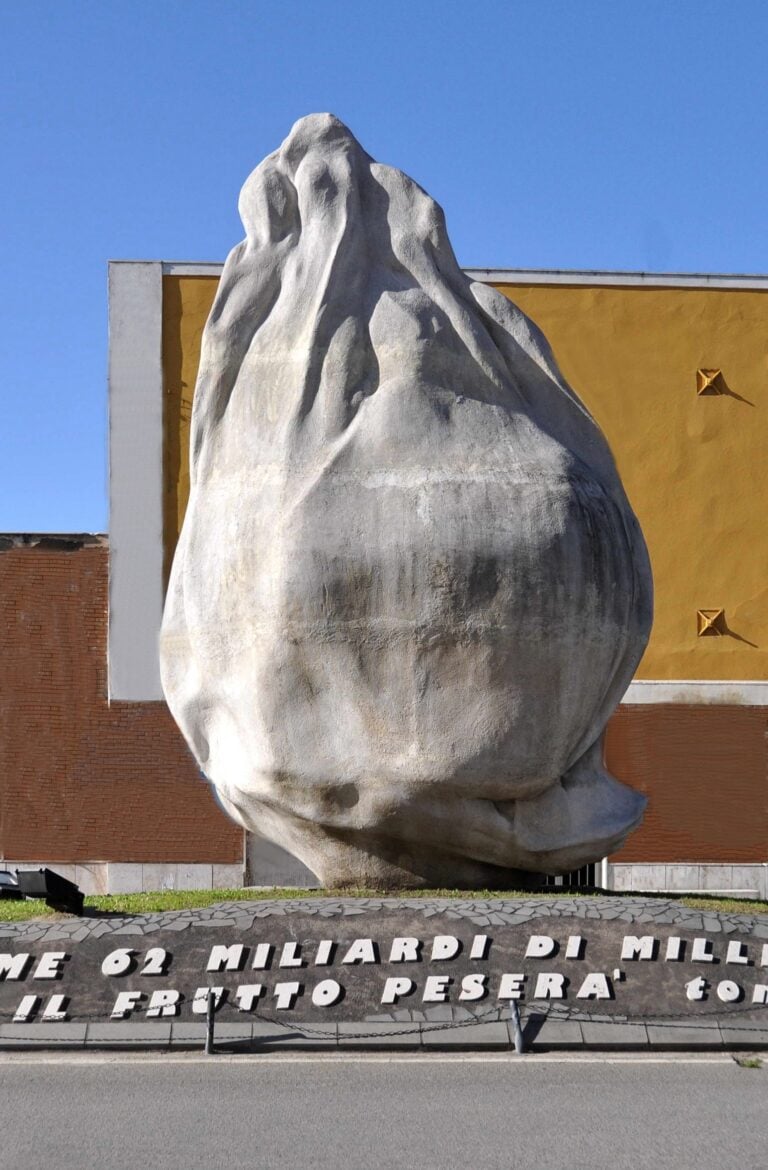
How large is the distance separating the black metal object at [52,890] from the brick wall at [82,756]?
542 inches

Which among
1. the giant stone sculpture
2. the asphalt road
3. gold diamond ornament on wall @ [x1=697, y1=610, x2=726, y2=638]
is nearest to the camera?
the asphalt road

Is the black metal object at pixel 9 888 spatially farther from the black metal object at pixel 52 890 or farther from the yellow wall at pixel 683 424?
the yellow wall at pixel 683 424

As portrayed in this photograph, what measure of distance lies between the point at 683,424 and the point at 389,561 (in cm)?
1563

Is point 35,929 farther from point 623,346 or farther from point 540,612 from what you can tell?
point 623,346

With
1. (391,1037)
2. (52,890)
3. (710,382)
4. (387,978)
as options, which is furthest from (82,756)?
(391,1037)

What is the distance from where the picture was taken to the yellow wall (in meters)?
26.9

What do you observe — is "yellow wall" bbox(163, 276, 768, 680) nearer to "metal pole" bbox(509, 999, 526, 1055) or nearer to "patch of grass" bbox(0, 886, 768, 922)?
"patch of grass" bbox(0, 886, 768, 922)

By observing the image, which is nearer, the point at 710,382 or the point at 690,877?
the point at 690,877

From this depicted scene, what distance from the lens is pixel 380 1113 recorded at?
8.44m

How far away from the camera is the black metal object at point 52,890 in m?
11.6

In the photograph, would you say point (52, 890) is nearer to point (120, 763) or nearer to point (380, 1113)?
point (380, 1113)

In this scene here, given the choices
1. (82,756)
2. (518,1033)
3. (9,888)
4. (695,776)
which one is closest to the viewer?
(518,1033)

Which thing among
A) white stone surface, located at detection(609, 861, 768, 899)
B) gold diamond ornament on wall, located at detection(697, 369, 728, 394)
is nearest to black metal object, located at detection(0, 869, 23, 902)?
white stone surface, located at detection(609, 861, 768, 899)

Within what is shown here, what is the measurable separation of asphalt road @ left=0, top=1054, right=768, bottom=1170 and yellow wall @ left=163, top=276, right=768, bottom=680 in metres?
17.5
